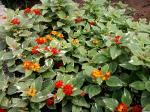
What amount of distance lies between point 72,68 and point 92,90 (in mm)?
409

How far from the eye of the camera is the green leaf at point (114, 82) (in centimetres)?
247

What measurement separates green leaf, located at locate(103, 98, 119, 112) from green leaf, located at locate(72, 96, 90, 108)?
→ 0.19 m

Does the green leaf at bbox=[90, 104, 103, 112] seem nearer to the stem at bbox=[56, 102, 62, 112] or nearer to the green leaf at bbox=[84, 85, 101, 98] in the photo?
the green leaf at bbox=[84, 85, 101, 98]

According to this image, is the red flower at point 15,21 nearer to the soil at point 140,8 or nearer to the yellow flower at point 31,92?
the yellow flower at point 31,92

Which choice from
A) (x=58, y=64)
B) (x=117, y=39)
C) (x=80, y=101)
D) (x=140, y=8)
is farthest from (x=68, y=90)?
(x=140, y=8)

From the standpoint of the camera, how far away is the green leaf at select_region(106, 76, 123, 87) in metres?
2.47

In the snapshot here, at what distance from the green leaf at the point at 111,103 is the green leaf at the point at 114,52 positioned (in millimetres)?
310

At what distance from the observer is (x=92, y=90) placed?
8.22 ft

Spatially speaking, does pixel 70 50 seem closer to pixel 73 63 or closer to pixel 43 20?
pixel 73 63

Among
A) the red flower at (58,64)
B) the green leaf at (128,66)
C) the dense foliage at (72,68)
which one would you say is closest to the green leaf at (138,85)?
the dense foliage at (72,68)

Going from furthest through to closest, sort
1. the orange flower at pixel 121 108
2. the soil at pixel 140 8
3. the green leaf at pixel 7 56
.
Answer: the soil at pixel 140 8 < the green leaf at pixel 7 56 < the orange flower at pixel 121 108

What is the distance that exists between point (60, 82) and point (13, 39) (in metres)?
0.70

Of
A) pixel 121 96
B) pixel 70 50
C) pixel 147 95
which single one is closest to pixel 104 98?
pixel 121 96

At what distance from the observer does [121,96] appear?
2537 millimetres
